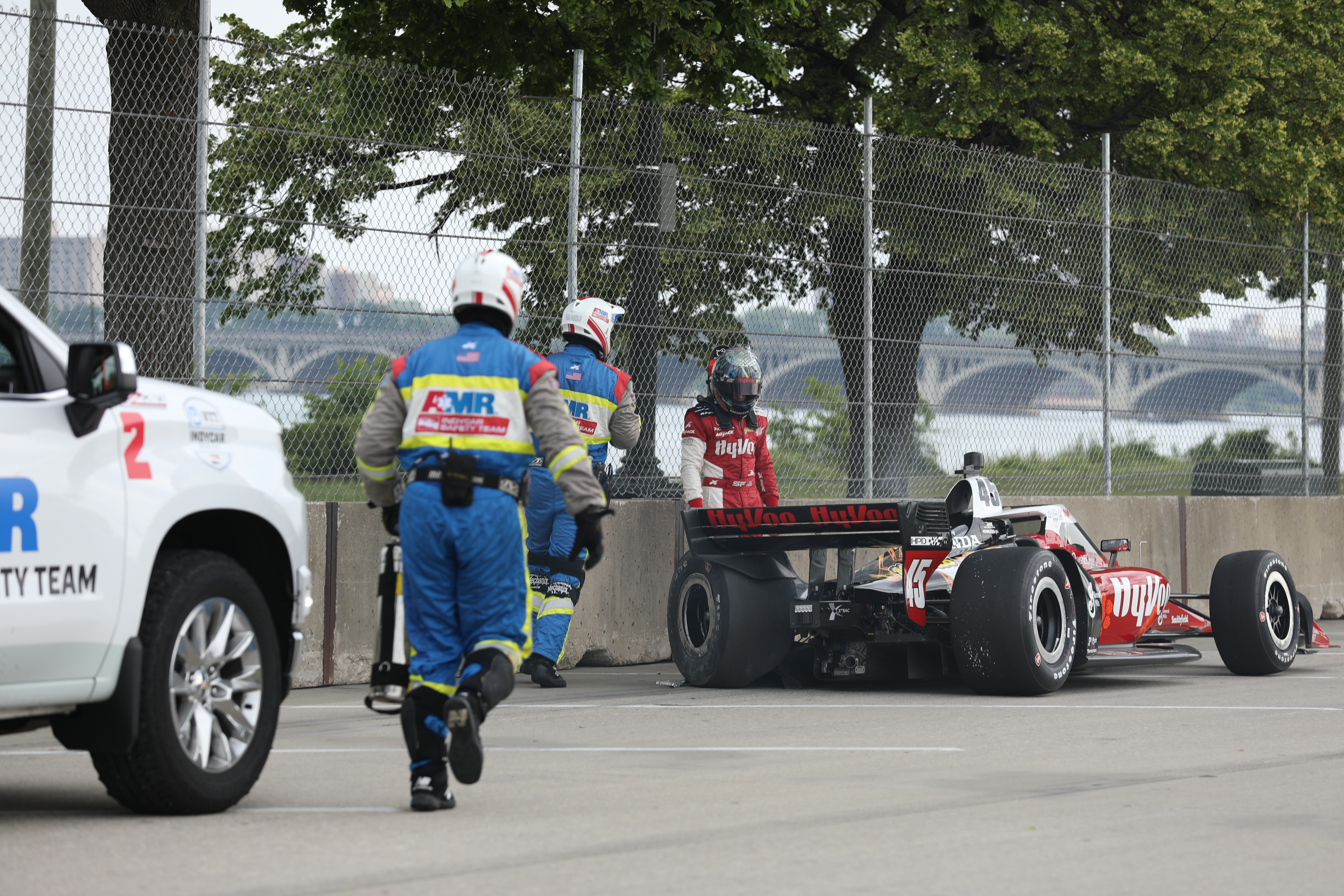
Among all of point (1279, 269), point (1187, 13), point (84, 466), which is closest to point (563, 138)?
point (84, 466)

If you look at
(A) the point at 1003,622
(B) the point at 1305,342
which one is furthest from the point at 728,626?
(B) the point at 1305,342

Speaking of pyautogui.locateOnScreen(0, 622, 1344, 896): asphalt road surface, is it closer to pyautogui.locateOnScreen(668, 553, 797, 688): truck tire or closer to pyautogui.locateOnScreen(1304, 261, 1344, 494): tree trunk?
pyautogui.locateOnScreen(668, 553, 797, 688): truck tire

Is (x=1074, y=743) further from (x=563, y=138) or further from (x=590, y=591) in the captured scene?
(x=563, y=138)

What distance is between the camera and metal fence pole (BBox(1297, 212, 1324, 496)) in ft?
60.4

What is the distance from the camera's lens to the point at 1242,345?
17.4 metres

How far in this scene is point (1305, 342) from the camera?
18.6 meters

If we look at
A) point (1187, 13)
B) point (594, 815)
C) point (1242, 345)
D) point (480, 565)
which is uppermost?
point (1187, 13)

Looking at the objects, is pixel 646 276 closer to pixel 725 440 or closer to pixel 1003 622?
pixel 725 440

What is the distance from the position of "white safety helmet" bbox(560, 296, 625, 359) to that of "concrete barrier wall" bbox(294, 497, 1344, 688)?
1.65 m

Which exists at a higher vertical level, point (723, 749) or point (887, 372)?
point (887, 372)

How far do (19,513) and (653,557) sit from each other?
25.0 ft

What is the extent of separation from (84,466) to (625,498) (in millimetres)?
7262

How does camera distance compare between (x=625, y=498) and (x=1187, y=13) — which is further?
(x=1187, y=13)

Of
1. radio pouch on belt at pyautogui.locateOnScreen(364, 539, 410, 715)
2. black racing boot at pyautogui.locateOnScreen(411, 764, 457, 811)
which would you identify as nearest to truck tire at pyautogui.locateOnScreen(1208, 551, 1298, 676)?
radio pouch on belt at pyautogui.locateOnScreen(364, 539, 410, 715)
